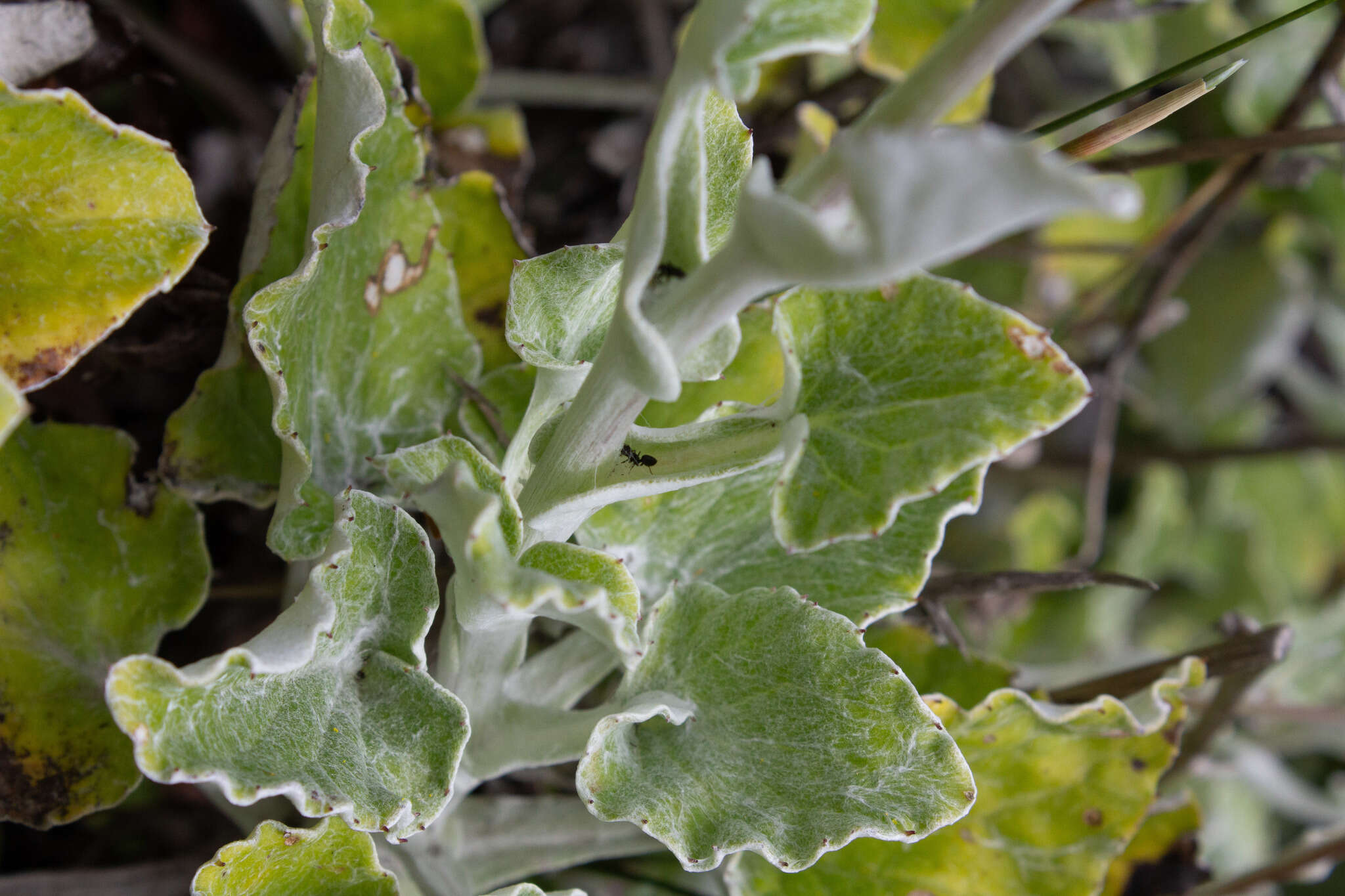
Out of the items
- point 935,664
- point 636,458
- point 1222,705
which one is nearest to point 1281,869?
point 1222,705

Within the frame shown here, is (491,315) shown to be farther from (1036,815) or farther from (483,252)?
(1036,815)

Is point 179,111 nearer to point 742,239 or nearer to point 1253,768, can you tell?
point 742,239

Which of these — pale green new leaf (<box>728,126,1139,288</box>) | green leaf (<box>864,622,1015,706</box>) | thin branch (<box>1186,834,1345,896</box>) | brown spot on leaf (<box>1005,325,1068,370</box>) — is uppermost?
pale green new leaf (<box>728,126,1139,288</box>)

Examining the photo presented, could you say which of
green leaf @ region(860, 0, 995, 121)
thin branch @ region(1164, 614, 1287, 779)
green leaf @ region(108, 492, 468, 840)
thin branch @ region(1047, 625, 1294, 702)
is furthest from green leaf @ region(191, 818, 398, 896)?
green leaf @ region(860, 0, 995, 121)

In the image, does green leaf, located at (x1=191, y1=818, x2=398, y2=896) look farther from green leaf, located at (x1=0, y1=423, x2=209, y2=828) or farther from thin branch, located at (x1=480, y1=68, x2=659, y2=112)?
thin branch, located at (x1=480, y1=68, x2=659, y2=112)

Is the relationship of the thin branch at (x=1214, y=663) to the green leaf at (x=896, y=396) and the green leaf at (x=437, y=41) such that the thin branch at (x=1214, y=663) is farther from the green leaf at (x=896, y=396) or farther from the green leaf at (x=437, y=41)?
the green leaf at (x=437, y=41)
